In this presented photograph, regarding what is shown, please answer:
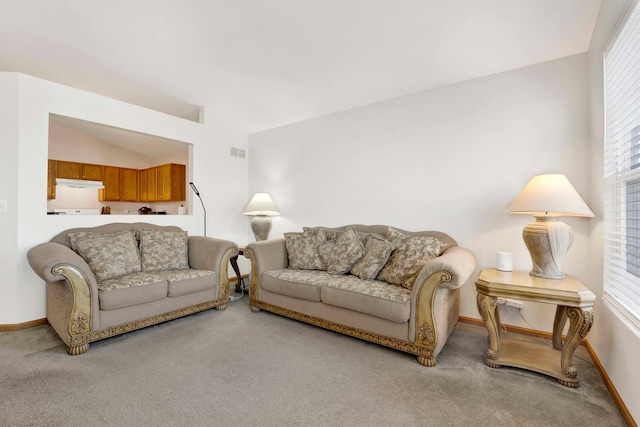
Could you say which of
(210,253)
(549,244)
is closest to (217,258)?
(210,253)

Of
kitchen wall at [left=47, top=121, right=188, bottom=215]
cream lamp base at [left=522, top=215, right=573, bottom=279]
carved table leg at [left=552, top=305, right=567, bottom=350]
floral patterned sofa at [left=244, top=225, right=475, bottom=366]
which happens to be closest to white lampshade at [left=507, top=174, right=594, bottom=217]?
cream lamp base at [left=522, top=215, right=573, bottom=279]

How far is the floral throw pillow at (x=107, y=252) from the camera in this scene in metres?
2.70

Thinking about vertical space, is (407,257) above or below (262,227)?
below

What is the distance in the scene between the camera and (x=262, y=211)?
168 inches

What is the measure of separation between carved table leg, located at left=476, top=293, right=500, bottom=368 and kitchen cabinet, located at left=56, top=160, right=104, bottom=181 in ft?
21.8

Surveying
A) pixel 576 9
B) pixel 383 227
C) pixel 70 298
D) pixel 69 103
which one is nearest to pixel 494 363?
pixel 383 227

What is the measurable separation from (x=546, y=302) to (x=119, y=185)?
23.0 feet

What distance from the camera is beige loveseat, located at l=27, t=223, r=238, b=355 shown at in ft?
7.53

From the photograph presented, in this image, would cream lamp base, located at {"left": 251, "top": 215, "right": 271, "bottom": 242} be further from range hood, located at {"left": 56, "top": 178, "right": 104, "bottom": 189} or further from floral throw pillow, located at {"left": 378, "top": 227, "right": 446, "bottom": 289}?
range hood, located at {"left": 56, "top": 178, "right": 104, "bottom": 189}

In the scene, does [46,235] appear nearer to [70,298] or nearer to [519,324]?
[70,298]

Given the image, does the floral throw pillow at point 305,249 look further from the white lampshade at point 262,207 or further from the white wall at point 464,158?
the white lampshade at point 262,207

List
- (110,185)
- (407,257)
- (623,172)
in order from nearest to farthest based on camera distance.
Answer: (623,172)
(407,257)
(110,185)

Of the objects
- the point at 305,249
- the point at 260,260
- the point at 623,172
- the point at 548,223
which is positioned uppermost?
the point at 623,172

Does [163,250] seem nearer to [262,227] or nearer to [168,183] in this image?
[262,227]
